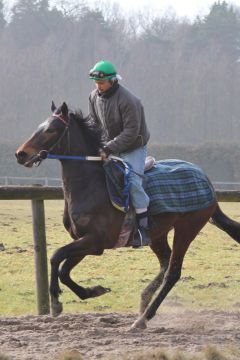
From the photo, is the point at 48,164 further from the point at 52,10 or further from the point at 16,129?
the point at 52,10

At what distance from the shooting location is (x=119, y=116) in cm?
786

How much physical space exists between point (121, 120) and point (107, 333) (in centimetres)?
205

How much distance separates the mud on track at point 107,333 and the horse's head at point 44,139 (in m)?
1.54

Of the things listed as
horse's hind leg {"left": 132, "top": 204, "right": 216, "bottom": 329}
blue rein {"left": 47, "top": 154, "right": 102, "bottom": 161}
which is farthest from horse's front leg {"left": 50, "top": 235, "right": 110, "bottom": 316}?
horse's hind leg {"left": 132, "top": 204, "right": 216, "bottom": 329}

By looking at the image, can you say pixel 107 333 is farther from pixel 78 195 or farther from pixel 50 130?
pixel 50 130

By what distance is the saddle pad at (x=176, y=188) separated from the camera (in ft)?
26.6

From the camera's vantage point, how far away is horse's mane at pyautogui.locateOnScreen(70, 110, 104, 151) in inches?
309

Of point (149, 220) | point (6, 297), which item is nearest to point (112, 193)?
point (149, 220)

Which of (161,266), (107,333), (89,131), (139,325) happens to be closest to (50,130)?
(89,131)

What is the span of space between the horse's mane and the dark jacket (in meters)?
0.11

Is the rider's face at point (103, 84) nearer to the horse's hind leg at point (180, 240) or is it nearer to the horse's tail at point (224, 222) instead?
the horse's hind leg at point (180, 240)

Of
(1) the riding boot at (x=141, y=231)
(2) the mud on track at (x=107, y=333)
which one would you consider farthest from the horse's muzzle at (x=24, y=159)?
(2) the mud on track at (x=107, y=333)

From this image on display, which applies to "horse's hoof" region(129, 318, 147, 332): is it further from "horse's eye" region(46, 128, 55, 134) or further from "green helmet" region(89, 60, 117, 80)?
"green helmet" region(89, 60, 117, 80)

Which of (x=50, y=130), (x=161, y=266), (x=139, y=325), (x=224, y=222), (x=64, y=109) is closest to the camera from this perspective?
(x=50, y=130)
